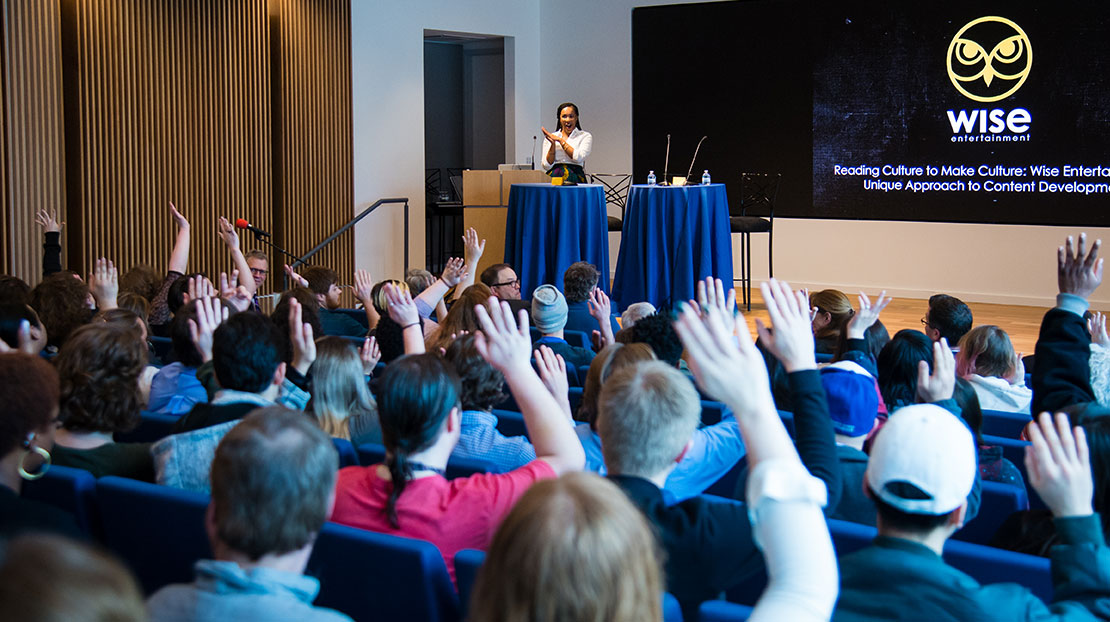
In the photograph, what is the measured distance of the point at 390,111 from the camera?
34.5 feet

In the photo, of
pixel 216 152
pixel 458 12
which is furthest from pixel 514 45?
pixel 216 152

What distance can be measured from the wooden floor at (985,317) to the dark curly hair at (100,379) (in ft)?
20.0

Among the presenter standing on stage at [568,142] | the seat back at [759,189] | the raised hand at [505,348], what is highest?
the presenter standing on stage at [568,142]

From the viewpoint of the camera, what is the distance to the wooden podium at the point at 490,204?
9.85m

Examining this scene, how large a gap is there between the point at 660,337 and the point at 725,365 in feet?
7.02

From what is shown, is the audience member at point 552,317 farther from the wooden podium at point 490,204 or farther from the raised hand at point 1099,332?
the wooden podium at point 490,204

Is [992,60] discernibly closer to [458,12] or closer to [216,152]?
[458,12]

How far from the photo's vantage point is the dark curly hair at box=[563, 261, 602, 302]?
18.3ft

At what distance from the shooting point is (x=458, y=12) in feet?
35.9

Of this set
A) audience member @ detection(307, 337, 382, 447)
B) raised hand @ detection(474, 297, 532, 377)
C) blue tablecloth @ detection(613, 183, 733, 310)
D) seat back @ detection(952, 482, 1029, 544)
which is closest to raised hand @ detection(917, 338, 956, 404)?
seat back @ detection(952, 482, 1029, 544)

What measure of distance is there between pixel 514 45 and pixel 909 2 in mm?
4089

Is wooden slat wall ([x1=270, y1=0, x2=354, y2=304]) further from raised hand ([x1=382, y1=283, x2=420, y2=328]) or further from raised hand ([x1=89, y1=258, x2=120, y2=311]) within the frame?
raised hand ([x1=382, y1=283, x2=420, y2=328])

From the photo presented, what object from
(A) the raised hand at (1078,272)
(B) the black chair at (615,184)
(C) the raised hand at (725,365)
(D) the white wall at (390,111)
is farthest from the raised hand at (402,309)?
(B) the black chair at (615,184)

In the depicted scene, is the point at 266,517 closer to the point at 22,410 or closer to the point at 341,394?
the point at 22,410
